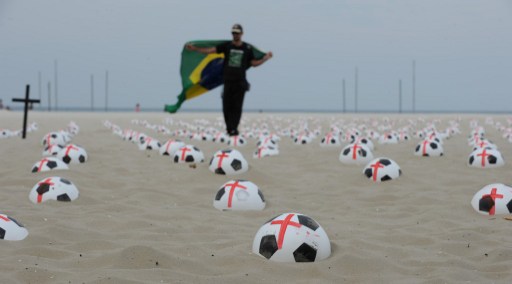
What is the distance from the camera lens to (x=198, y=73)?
15531 millimetres

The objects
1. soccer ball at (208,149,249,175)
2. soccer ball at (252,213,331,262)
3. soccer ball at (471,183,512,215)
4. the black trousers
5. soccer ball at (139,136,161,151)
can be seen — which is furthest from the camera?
the black trousers

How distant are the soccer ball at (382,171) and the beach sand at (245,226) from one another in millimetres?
105

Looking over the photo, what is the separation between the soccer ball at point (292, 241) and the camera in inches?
171

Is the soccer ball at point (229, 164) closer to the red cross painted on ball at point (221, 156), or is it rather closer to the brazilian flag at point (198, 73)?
the red cross painted on ball at point (221, 156)

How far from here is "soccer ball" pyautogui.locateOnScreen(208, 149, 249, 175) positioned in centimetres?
867

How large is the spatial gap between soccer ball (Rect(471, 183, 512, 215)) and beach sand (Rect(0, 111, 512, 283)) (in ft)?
0.38

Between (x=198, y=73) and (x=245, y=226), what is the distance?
10.4 m

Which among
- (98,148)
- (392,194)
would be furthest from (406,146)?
(98,148)

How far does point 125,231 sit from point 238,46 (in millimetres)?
8249

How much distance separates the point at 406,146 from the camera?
42.5ft

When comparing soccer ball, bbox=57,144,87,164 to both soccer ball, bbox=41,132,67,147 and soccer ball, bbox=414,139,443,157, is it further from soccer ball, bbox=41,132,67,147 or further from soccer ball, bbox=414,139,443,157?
soccer ball, bbox=414,139,443,157

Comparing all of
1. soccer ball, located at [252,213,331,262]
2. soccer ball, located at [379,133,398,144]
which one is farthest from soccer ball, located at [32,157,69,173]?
soccer ball, located at [379,133,398,144]

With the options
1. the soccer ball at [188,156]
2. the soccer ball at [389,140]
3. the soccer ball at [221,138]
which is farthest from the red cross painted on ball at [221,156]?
the soccer ball at [389,140]

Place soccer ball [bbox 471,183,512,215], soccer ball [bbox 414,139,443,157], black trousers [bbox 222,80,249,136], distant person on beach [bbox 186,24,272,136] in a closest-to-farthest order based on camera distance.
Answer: soccer ball [bbox 471,183,512,215] < soccer ball [bbox 414,139,443,157] < distant person on beach [bbox 186,24,272,136] < black trousers [bbox 222,80,249,136]
